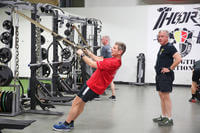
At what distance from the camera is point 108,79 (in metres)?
3.96

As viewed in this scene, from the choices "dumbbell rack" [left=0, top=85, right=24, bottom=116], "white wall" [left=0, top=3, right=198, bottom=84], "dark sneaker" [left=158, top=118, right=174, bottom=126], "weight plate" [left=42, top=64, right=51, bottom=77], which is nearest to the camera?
"dark sneaker" [left=158, top=118, right=174, bottom=126]

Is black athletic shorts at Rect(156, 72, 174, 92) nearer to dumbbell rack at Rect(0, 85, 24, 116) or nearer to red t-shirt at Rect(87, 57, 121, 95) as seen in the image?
red t-shirt at Rect(87, 57, 121, 95)

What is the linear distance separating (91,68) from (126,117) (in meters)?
2.99

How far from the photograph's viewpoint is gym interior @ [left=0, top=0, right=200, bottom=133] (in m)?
4.51

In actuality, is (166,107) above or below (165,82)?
below

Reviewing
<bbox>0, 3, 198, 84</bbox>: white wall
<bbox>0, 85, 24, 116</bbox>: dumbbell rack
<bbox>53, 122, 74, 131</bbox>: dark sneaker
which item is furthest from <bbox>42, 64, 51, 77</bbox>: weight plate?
<bbox>0, 3, 198, 84</bbox>: white wall

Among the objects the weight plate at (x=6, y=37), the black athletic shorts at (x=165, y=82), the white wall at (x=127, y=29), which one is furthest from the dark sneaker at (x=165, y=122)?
the white wall at (x=127, y=29)

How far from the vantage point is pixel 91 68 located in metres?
7.82

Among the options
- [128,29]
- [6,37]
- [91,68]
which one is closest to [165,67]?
[6,37]

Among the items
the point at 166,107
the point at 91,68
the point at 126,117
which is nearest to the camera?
the point at 166,107

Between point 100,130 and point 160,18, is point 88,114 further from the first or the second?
point 160,18

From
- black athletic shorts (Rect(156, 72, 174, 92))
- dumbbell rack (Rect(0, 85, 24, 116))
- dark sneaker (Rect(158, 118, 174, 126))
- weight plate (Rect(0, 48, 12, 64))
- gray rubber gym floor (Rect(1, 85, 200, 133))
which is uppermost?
weight plate (Rect(0, 48, 12, 64))

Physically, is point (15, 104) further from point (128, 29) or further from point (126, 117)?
point (128, 29)

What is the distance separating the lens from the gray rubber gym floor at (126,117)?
4301mm
